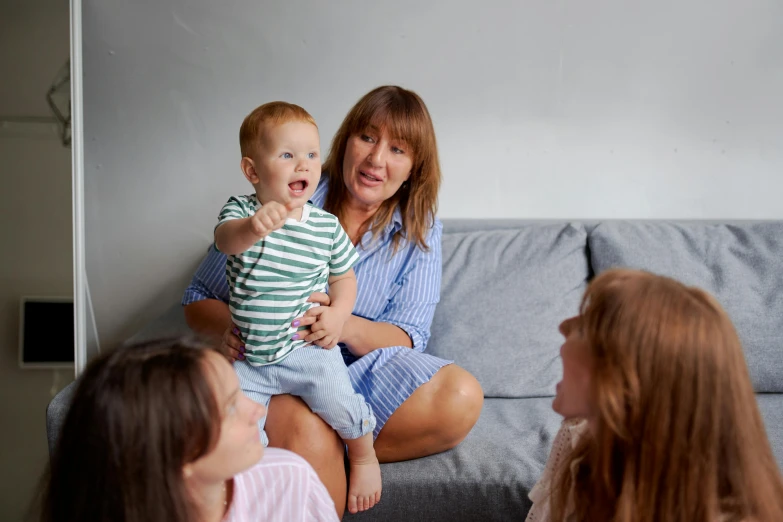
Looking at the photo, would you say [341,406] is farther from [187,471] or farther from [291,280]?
[187,471]

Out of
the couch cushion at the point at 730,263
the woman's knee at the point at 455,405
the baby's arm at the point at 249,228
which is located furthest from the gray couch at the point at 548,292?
→ the baby's arm at the point at 249,228

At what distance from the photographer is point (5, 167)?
1938 mm

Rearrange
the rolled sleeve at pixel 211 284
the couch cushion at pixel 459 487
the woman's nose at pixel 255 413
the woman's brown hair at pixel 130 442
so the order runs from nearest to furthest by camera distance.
Answer: the woman's brown hair at pixel 130 442, the woman's nose at pixel 255 413, the couch cushion at pixel 459 487, the rolled sleeve at pixel 211 284

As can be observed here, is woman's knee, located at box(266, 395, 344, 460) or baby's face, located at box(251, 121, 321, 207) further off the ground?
baby's face, located at box(251, 121, 321, 207)

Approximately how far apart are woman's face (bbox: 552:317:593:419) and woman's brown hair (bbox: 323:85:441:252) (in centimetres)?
73

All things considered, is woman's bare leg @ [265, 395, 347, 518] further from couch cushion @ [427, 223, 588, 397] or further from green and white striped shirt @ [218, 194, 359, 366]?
couch cushion @ [427, 223, 588, 397]

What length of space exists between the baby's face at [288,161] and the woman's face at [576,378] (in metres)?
0.55

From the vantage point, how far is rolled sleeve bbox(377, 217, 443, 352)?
69.5 inches

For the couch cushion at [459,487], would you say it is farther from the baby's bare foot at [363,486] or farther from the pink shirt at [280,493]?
the pink shirt at [280,493]

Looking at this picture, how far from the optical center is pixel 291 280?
1343mm

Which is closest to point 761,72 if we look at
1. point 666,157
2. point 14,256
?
point 666,157

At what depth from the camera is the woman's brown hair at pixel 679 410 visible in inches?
39.0

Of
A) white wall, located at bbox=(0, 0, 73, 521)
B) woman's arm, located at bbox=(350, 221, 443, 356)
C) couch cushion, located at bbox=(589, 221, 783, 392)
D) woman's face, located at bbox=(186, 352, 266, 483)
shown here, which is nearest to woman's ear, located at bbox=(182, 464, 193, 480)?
woman's face, located at bbox=(186, 352, 266, 483)

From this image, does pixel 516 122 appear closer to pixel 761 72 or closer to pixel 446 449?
pixel 761 72
